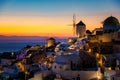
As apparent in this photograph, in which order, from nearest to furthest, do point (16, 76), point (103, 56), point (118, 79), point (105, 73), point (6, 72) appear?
point (118, 79) < point (105, 73) < point (103, 56) < point (16, 76) < point (6, 72)

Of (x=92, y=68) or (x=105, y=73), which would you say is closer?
(x=105, y=73)

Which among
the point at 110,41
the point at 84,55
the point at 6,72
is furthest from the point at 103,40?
the point at 6,72

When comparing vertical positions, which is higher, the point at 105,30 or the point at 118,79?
the point at 105,30

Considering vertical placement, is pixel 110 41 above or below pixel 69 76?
above

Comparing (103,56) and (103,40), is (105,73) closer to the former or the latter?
(103,56)

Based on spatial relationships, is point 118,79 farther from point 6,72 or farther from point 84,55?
point 6,72

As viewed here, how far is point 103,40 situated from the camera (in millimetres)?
14711

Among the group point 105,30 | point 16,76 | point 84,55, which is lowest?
point 16,76

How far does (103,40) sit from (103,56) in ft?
8.35

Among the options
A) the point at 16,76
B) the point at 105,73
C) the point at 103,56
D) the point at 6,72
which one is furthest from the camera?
the point at 6,72

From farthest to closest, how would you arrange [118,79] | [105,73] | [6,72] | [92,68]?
[6,72], [92,68], [105,73], [118,79]

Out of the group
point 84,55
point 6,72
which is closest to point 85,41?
point 84,55

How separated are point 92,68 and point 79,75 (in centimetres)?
64

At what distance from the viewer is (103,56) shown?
12.2 meters
